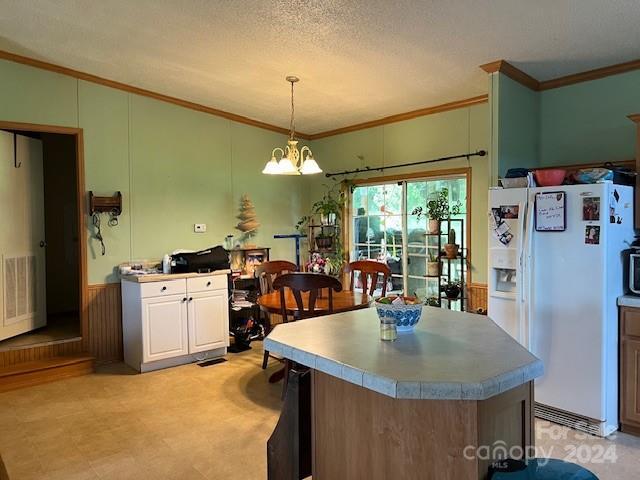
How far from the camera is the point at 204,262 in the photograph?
15.3 ft

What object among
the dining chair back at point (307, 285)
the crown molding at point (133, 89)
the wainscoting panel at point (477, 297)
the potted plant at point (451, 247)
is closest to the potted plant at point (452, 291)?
the wainscoting panel at point (477, 297)

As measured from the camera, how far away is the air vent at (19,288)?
14.5ft

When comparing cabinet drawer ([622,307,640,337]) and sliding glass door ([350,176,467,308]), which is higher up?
sliding glass door ([350,176,467,308])

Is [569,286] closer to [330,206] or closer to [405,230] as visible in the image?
[405,230]

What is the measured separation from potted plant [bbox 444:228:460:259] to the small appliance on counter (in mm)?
2239

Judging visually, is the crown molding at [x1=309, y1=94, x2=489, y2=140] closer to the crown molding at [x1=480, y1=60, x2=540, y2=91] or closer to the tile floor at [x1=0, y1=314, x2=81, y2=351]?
the crown molding at [x1=480, y1=60, x2=540, y2=91]

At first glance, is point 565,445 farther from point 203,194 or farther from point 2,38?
point 2,38

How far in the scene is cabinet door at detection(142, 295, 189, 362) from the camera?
4254mm

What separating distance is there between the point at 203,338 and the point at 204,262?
29.8 inches

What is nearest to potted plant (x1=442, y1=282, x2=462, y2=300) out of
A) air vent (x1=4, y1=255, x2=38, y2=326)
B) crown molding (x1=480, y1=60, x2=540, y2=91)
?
crown molding (x1=480, y1=60, x2=540, y2=91)

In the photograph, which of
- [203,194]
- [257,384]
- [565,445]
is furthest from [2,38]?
[565,445]

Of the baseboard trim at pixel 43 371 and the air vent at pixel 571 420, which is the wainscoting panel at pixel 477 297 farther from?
the baseboard trim at pixel 43 371

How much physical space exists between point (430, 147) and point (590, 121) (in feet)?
4.78

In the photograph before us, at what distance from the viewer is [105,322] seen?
456 centimetres
